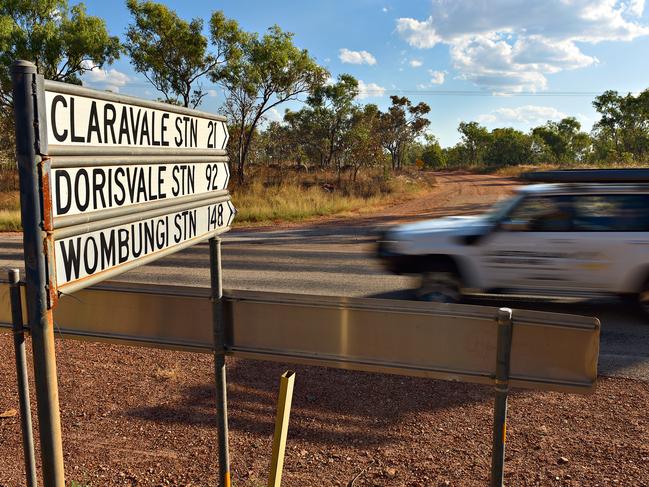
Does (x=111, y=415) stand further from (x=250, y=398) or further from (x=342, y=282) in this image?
(x=342, y=282)

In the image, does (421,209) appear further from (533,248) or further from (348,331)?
(348,331)

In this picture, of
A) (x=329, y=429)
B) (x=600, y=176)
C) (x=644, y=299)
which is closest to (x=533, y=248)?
(x=600, y=176)

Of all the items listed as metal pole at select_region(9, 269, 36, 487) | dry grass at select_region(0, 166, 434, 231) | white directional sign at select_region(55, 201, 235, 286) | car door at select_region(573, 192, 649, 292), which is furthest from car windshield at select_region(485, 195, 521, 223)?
dry grass at select_region(0, 166, 434, 231)

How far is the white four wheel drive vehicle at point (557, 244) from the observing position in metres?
7.30

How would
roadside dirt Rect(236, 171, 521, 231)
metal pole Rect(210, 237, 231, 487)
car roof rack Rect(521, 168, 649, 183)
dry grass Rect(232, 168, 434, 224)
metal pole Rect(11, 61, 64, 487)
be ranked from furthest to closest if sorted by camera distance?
dry grass Rect(232, 168, 434, 224), roadside dirt Rect(236, 171, 521, 231), car roof rack Rect(521, 168, 649, 183), metal pole Rect(210, 237, 231, 487), metal pole Rect(11, 61, 64, 487)

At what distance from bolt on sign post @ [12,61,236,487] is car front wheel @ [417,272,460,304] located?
5.36 m

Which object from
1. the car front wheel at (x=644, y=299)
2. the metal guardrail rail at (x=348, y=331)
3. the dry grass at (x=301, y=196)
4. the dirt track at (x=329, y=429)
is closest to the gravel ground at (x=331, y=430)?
the dirt track at (x=329, y=429)

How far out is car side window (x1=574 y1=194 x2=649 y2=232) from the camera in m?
7.35

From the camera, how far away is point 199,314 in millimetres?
2805

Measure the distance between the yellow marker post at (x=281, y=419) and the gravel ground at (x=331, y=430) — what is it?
113 cm

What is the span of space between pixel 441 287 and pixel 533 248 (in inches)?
49.5

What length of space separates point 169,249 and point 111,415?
2.57 meters

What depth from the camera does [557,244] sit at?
291 inches

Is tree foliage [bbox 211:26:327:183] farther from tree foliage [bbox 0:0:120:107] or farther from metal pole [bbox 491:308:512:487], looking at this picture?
metal pole [bbox 491:308:512:487]
